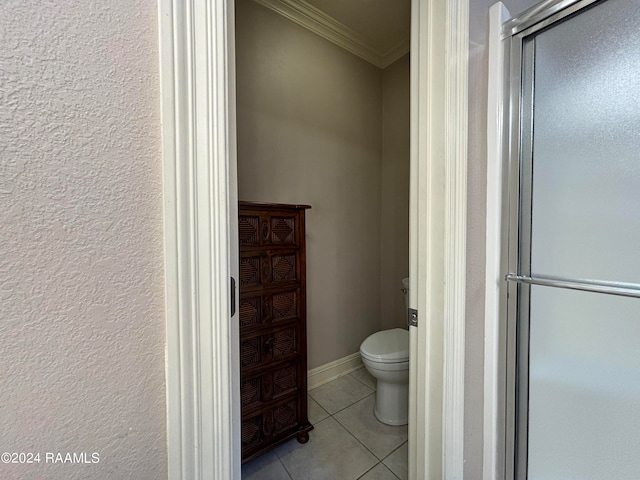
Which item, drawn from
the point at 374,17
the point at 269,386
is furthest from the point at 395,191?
the point at 269,386

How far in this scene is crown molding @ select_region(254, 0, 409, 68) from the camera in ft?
5.49

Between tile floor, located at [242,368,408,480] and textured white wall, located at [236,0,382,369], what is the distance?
0.39 m

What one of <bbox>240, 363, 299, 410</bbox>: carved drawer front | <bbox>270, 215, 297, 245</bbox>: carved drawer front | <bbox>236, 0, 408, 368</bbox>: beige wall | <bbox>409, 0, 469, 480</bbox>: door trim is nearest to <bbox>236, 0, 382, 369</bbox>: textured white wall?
<bbox>236, 0, 408, 368</bbox>: beige wall

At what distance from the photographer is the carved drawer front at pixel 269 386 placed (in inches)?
49.9

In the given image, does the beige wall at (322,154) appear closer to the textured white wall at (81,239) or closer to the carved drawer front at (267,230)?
the carved drawer front at (267,230)

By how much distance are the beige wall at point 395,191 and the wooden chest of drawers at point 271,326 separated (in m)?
1.07

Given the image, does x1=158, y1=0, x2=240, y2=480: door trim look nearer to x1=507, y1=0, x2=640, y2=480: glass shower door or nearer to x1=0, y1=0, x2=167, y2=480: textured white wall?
x1=0, y1=0, x2=167, y2=480: textured white wall

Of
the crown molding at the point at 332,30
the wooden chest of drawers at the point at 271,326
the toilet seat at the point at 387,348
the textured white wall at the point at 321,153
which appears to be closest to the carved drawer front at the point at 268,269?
the wooden chest of drawers at the point at 271,326

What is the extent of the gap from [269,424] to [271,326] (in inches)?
20.0

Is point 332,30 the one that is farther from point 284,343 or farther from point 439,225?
point 284,343

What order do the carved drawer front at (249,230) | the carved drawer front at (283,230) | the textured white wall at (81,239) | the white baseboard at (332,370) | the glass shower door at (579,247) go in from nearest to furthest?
the textured white wall at (81,239) → the glass shower door at (579,247) → the carved drawer front at (249,230) → the carved drawer front at (283,230) → the white baseboard at (332,370)

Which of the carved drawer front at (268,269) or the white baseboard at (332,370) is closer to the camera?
the carved drawer front at (268,269)

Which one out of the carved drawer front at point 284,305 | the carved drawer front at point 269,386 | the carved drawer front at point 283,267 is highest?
the carved drawer front at point 283,267

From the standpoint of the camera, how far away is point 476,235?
0.86 m
